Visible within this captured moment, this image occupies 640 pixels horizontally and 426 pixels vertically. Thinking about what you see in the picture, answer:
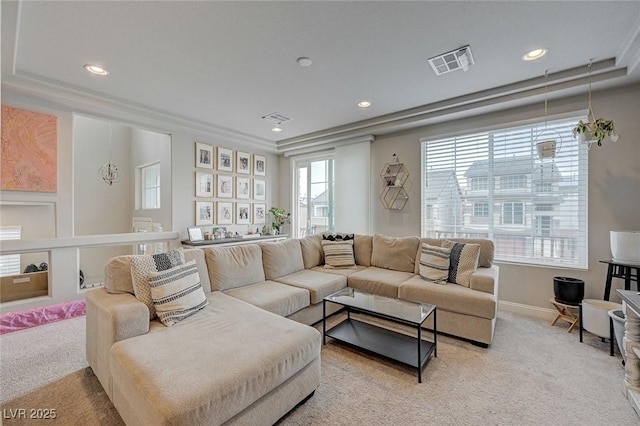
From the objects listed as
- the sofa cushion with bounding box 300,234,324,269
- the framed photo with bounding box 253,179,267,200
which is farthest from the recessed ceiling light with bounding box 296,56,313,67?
the framed photo with bounding box 253,179,267,200

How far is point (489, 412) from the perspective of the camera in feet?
5.59

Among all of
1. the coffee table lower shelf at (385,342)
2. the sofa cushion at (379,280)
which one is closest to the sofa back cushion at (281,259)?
the sofa cushion at (379,280)

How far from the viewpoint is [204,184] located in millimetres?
4711

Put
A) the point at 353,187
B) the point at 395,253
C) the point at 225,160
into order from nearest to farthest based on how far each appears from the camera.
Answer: the point at 395,253 → the point at 353,187 → the point at 225,160

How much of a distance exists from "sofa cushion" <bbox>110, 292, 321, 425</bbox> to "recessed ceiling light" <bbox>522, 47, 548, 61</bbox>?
3.04m

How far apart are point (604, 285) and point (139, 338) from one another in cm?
434

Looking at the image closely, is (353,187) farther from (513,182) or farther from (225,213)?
(225,213)

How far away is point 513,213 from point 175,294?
3.89 m

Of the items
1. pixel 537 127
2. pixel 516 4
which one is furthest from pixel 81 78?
→ pixel 537 127

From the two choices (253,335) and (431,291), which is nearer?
(253,335)

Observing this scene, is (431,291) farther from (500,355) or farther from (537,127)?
(537,127)

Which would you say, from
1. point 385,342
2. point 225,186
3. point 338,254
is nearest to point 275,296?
point 385,342

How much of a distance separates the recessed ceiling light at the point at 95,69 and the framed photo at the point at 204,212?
226cm

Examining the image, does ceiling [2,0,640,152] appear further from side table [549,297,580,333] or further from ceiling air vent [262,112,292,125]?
side table [549,297,580,333]
